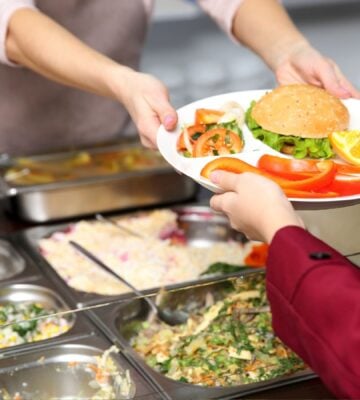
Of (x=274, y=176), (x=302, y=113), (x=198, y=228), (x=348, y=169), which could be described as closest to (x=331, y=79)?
(x=302, y=113)

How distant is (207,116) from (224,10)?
2.42 ft

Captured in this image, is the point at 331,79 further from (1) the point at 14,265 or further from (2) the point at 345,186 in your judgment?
(1) the point at 14,265

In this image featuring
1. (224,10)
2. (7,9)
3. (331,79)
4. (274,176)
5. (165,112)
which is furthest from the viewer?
(224,10)

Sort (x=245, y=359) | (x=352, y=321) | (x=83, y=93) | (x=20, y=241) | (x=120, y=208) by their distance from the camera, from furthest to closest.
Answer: (x=83, y=93) → (x=120, y=208) → (x=20, y=241) → (x=245, y=359) → (x=352, y=321)

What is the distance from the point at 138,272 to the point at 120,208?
1.05 feet

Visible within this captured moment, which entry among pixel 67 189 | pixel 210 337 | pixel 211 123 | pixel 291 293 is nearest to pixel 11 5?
pixel 67 189

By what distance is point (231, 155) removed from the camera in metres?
1.81

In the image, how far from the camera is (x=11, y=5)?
7.54 feet

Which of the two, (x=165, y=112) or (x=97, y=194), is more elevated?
(x=165, y=112)

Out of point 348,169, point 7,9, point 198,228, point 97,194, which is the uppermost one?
point 7,9

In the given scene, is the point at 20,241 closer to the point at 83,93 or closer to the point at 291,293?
the point at 83,93

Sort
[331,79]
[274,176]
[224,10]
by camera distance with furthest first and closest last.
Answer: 1. [224,10]
2. [331,79]
3. [274,176]

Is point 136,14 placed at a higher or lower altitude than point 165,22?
higher

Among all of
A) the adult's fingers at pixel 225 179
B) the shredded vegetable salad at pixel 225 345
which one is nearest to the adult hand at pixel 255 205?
the adult's fingers at pixel 225 179
